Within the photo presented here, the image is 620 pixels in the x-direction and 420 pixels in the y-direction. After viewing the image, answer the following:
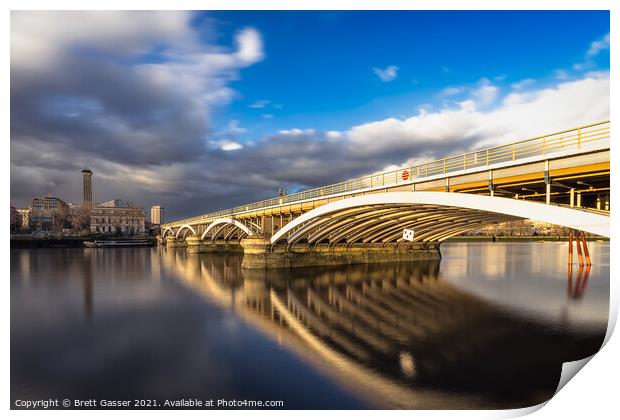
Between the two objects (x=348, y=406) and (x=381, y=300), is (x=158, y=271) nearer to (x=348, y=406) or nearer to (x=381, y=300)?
(x=381, y=300)

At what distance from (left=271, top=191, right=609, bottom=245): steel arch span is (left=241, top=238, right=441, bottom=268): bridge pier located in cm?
77

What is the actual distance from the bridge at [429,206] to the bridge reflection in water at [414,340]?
13.9 ft

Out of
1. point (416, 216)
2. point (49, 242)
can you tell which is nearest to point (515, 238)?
point (416, 216)

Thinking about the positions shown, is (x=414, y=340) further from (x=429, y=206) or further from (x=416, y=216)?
(x=416, y=216)

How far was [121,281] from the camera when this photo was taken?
2653 centimetres

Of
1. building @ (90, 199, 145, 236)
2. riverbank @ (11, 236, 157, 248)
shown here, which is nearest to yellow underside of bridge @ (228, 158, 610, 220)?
riverbank @ (11, 236, 157, 248)

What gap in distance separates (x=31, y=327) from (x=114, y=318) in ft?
9.62

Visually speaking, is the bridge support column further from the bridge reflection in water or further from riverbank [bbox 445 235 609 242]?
riverbank [bbox 445 235 609 242]

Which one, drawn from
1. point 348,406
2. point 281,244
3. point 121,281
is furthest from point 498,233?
point 348,406

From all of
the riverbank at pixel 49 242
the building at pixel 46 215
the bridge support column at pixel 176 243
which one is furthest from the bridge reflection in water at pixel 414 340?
the building at pixel 46 215

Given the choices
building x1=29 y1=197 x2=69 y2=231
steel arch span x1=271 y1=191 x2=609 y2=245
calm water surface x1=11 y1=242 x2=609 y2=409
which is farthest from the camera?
building x1=29 y1=197 x2=69 y2=231

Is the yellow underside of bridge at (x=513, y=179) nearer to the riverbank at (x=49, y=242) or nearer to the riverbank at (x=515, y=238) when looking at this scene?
the riverbank at (x=49, y=242)

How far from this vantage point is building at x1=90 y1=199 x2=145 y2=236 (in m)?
96.3

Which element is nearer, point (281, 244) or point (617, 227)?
point (617, 227)
